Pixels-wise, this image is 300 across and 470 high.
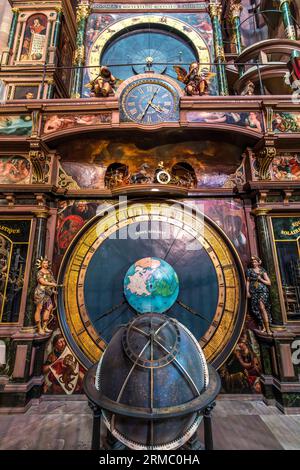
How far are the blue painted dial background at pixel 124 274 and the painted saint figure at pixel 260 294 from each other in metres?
0.71

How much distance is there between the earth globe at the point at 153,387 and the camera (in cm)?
240

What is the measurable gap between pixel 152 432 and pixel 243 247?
400cm

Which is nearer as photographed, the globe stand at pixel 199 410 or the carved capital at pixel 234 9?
the globe stand at pixel 199 410

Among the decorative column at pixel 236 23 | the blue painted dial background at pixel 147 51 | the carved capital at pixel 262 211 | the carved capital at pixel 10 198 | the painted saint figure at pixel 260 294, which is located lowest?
the painted saint figure at pixel 260 294

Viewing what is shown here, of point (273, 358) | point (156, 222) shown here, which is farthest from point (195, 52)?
point (273, 358)

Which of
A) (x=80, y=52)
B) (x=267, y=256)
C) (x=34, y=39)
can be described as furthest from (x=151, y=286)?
(x=34, y=39)

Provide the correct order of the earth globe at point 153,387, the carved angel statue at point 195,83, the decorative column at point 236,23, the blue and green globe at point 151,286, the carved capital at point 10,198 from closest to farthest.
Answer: the earth globe at point 153,387 → the blue and green globe at point 151,286 → the carved capital at point 10,198 → the carved angel statue at point 195,83 → the decorative column at point 236,23

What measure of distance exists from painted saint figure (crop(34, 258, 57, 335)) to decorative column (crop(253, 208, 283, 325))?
14.5ft

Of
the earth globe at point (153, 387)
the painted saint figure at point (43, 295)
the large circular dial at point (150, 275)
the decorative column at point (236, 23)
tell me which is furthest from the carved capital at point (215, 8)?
the earth globe at point (153, 387)

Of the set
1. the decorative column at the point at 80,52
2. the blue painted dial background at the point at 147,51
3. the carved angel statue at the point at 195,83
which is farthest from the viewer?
the blue painted dial background at the point at 147,51

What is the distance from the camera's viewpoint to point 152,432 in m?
2.43

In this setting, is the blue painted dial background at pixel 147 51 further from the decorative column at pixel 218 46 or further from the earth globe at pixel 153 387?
the earth globe at pixel 153 387

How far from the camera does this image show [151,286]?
4656 mm
